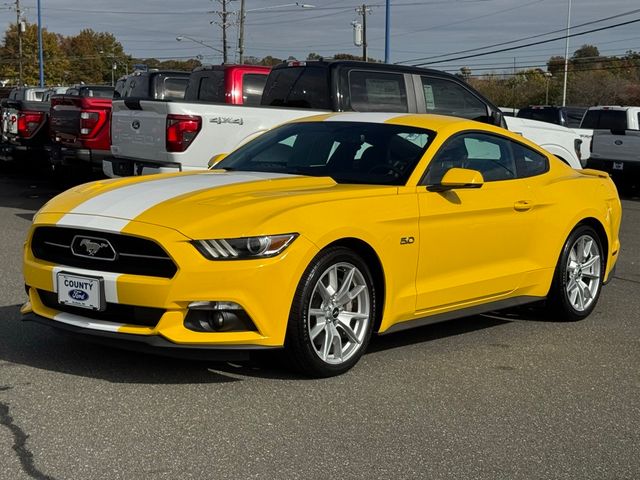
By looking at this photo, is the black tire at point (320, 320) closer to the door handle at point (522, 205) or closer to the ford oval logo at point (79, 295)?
the ford oval logo at point (79, 295)

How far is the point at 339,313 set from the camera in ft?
17.9

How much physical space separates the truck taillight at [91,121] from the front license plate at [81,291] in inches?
389

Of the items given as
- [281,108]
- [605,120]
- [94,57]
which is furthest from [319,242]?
[94,57]

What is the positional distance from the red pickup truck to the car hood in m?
8.90

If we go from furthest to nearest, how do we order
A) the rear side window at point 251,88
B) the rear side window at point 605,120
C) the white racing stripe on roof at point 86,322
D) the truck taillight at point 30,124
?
the rear side window at point 605,120, the truck taillight at point 30,124, the rear side window at point 251,88, the white racing stripe on roof at point 86,322

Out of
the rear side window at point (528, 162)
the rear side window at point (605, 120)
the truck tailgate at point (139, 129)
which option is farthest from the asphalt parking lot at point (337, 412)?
the rear side window at point (605, 120)

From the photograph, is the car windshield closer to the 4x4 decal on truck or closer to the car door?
the car door

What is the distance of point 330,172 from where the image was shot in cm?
627

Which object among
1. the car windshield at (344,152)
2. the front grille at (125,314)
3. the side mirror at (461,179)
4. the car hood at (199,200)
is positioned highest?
the car windshield at (344,152)

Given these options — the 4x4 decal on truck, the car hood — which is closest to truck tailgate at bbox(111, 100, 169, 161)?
the 4x4 decal on truck

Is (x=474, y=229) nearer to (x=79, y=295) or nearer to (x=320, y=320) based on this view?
(x=320, y=320)

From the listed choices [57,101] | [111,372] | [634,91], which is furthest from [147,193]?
[634,91]

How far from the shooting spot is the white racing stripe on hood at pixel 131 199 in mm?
5195

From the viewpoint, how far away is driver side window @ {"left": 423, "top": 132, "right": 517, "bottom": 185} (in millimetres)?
6258
